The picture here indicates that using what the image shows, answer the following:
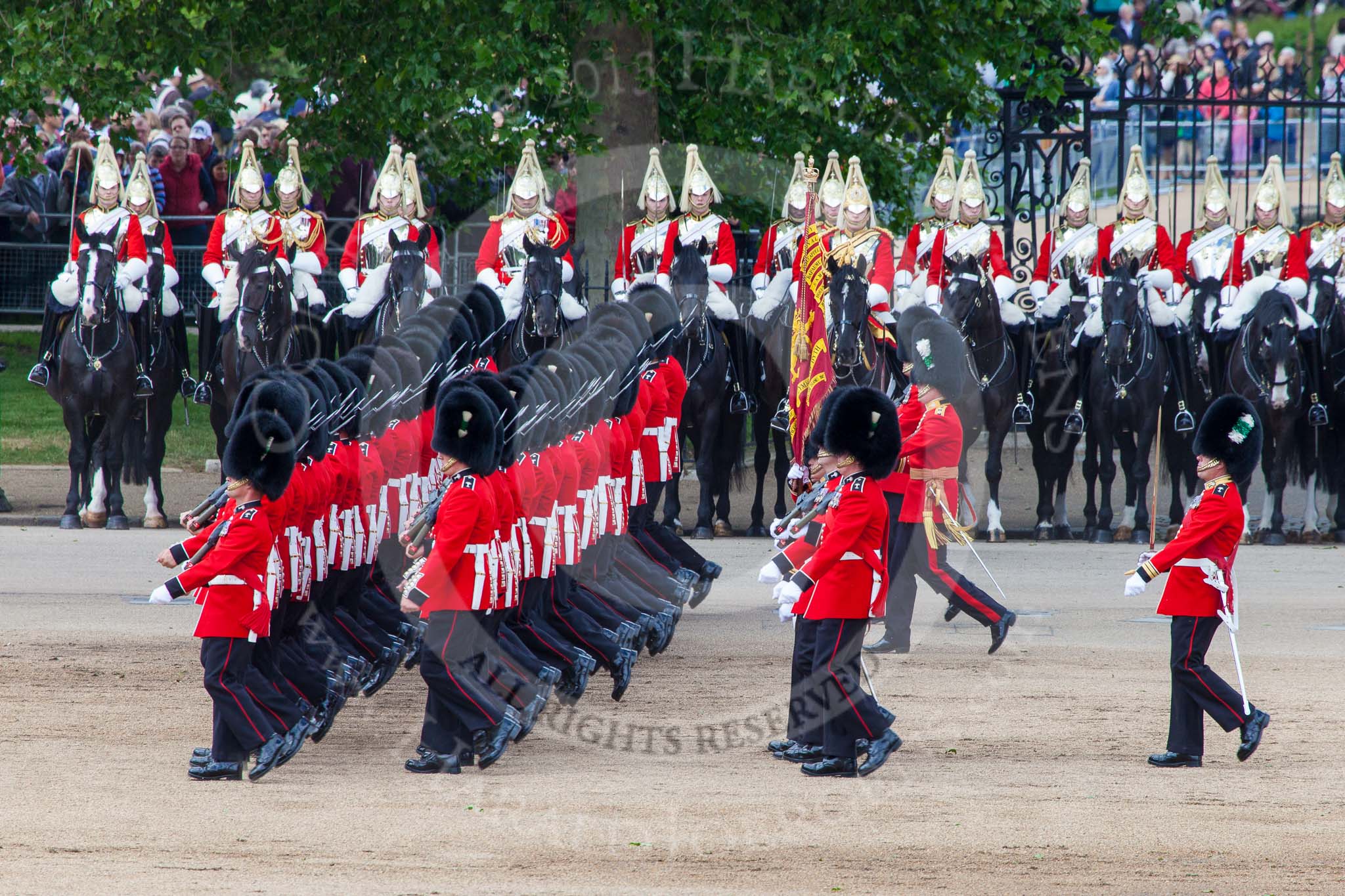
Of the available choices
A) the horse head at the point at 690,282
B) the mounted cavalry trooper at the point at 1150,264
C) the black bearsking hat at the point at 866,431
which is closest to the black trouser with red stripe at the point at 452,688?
the black bearsking hat at the point at 866,431

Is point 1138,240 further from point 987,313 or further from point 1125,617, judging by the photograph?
point 1125,617

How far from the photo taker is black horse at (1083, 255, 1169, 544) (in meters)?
13.1

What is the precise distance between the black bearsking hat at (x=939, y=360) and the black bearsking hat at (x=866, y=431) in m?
1.99

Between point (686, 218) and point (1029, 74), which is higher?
point (1029, 74)

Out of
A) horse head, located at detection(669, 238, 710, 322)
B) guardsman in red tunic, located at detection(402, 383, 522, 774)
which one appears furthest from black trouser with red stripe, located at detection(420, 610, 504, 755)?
horse head, located at detection(669, 238, 710, 322)

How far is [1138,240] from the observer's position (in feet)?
44.6

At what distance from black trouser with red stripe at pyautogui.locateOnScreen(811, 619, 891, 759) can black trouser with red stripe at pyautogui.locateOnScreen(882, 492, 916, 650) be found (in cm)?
196

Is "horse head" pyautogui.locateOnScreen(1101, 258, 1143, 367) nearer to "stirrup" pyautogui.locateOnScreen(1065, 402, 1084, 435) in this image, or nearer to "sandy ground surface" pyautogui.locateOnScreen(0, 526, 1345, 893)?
"stirrup" pyautogui.locateOnScreen(1065, 402, 1084, 435)

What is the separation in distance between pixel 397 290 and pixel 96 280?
2.04 m

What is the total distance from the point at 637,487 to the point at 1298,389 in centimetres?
577

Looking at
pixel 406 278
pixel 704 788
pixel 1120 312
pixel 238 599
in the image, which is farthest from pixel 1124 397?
pixel 238 599

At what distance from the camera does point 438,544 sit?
6922 millimetres

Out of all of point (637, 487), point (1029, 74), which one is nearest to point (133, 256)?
point (637, 487)

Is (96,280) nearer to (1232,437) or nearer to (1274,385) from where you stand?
(1274,385)
